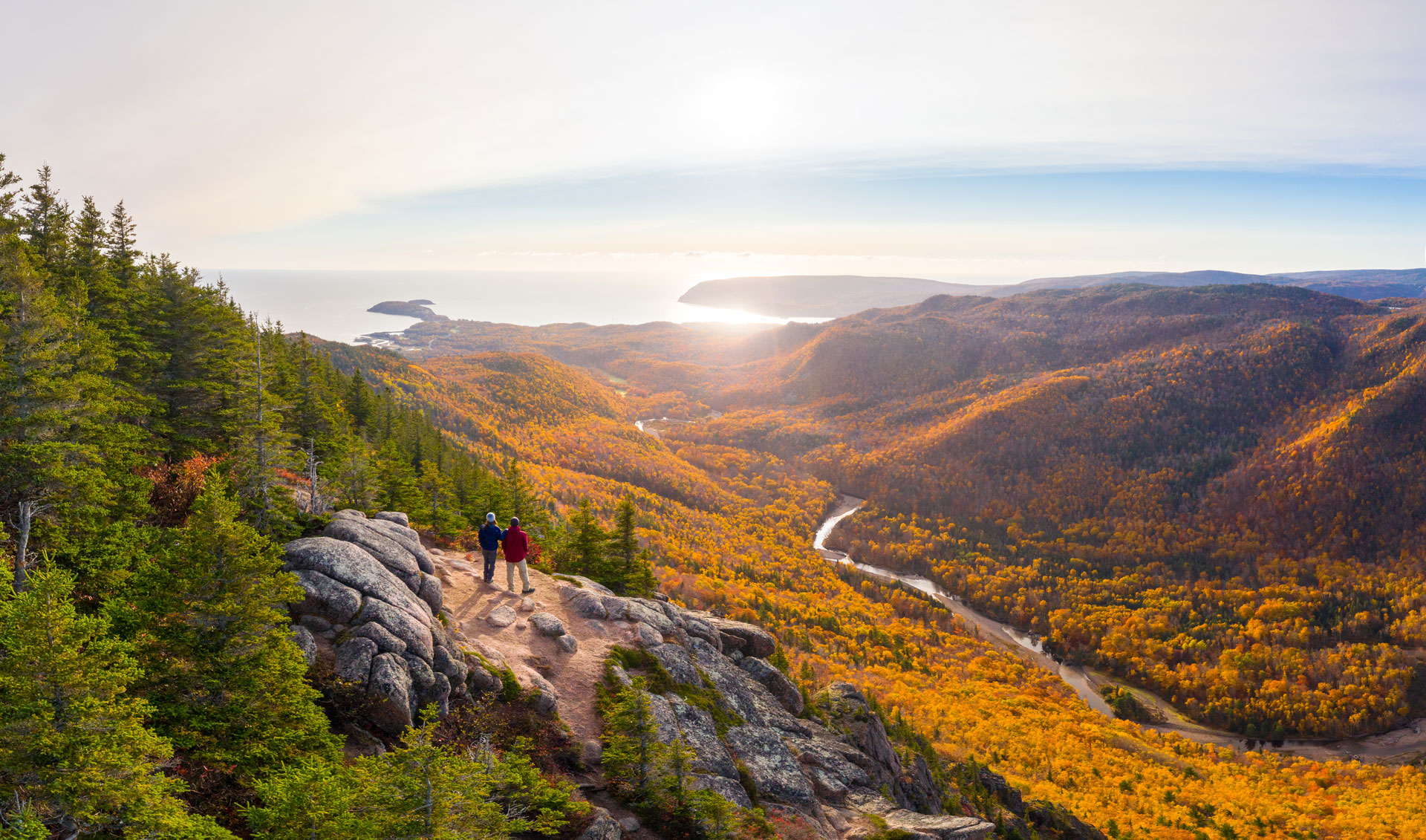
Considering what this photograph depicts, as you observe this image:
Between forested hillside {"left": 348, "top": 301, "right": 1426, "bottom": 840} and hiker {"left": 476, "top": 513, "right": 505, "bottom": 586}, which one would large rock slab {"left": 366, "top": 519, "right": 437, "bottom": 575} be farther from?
forested hillside {"left": 348, "top": 301, "right": 1426, "bottom": 840}

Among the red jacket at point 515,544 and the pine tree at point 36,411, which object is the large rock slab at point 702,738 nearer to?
the red jacket at point 515,544

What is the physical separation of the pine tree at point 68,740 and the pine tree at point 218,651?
284 centimetres

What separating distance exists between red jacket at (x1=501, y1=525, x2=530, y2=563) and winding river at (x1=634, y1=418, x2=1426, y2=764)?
109 meters

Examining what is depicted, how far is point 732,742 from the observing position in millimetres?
25141

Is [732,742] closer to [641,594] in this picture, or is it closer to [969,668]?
[641,594]

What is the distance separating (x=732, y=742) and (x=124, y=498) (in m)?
26.6

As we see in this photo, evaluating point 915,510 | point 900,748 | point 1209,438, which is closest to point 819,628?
point 900,748

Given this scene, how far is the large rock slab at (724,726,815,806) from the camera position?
2339 centimetres

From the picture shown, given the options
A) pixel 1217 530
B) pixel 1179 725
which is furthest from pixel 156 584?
pixel 1217 530

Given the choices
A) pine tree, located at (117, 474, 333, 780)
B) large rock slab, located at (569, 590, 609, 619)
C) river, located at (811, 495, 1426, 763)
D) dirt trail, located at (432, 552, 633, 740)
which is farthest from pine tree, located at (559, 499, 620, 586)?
river, located at (811, 495, 1426, 763)

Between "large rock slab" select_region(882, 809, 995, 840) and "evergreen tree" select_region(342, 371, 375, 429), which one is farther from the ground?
"evergreen tree" select_region(342, 371, 375, 429)

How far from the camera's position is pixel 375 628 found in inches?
758

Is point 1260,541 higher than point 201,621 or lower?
lower

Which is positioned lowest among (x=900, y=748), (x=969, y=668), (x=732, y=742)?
(x=969, y=668)
